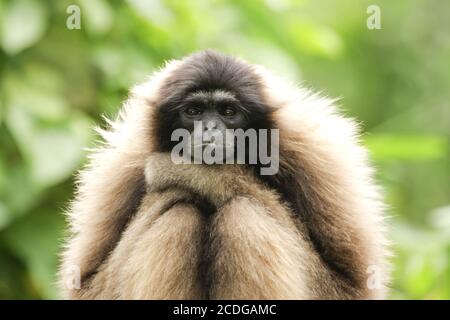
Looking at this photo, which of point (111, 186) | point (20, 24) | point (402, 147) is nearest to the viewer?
point (111, 186)

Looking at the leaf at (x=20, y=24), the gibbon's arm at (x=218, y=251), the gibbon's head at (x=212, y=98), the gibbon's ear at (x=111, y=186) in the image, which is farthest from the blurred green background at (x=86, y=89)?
the gibbon's arm at (x=218, y=251)

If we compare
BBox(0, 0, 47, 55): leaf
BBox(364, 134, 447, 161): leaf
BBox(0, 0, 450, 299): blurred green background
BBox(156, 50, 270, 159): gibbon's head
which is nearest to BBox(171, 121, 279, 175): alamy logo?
BBox(156, 50, 270, 159): gibbon's head

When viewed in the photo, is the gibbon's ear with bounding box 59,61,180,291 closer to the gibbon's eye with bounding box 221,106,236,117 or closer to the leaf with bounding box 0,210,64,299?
the gibbon's eye with bounding box 221,106,236,117

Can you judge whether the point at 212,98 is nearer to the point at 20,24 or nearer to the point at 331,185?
the point at 331,185

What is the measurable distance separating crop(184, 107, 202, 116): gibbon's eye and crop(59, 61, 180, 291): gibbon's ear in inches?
9.7

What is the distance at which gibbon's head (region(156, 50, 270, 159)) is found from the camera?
4.35 m

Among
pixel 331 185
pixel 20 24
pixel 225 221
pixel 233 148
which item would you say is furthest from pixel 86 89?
pixel 225 221

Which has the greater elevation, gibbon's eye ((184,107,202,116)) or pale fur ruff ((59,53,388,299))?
gibbon's eye ((184,107,202,116))

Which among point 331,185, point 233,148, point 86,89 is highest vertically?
point 86,89

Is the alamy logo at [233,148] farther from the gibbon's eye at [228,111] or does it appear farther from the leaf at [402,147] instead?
the leaf at [402,147]

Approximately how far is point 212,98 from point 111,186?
32.4 inches

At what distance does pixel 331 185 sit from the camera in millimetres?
4273

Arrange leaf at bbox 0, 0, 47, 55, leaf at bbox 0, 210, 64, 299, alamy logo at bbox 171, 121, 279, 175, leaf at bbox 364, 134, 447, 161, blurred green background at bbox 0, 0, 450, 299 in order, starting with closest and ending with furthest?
alamy logo at bbox 171, 121, 279, 175 → blurred green background at bbox 0, 0, 450, 299 → leaf at bbox 0, 0, 47, 55 → leaf at bbox 0, 210, 64, 299 → leaf at bbox 364, 134, 447, 161

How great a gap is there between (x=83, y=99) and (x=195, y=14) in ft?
4.65
